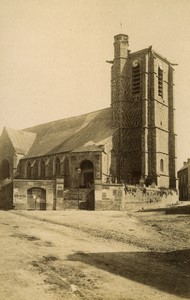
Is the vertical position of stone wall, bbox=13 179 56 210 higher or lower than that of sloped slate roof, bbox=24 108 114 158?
lower

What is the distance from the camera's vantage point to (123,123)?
152ft

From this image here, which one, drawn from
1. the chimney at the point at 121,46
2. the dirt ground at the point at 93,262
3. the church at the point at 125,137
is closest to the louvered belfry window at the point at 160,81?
the church at the point at 125,137

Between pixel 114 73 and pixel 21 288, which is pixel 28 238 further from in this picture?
pixel 114 73

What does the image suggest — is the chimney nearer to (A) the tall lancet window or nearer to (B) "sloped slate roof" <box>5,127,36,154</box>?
(A) the tall lancet window

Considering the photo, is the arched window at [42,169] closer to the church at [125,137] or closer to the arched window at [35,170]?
the church at [125,137]

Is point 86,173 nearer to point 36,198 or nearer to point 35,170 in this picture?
point 36,198

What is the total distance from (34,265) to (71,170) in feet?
106

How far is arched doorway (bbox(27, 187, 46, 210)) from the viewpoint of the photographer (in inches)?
1331

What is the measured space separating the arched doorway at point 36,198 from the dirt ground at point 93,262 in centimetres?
1444

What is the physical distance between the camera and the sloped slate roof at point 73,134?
4637 cm

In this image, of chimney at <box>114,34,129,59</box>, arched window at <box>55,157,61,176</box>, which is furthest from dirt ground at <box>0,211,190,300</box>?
chimney at <box>114,34,129,59</box>

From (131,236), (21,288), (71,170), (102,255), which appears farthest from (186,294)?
(71,170)

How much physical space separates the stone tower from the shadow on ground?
98.6 feet

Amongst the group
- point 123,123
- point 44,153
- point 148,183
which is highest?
point 123,123
